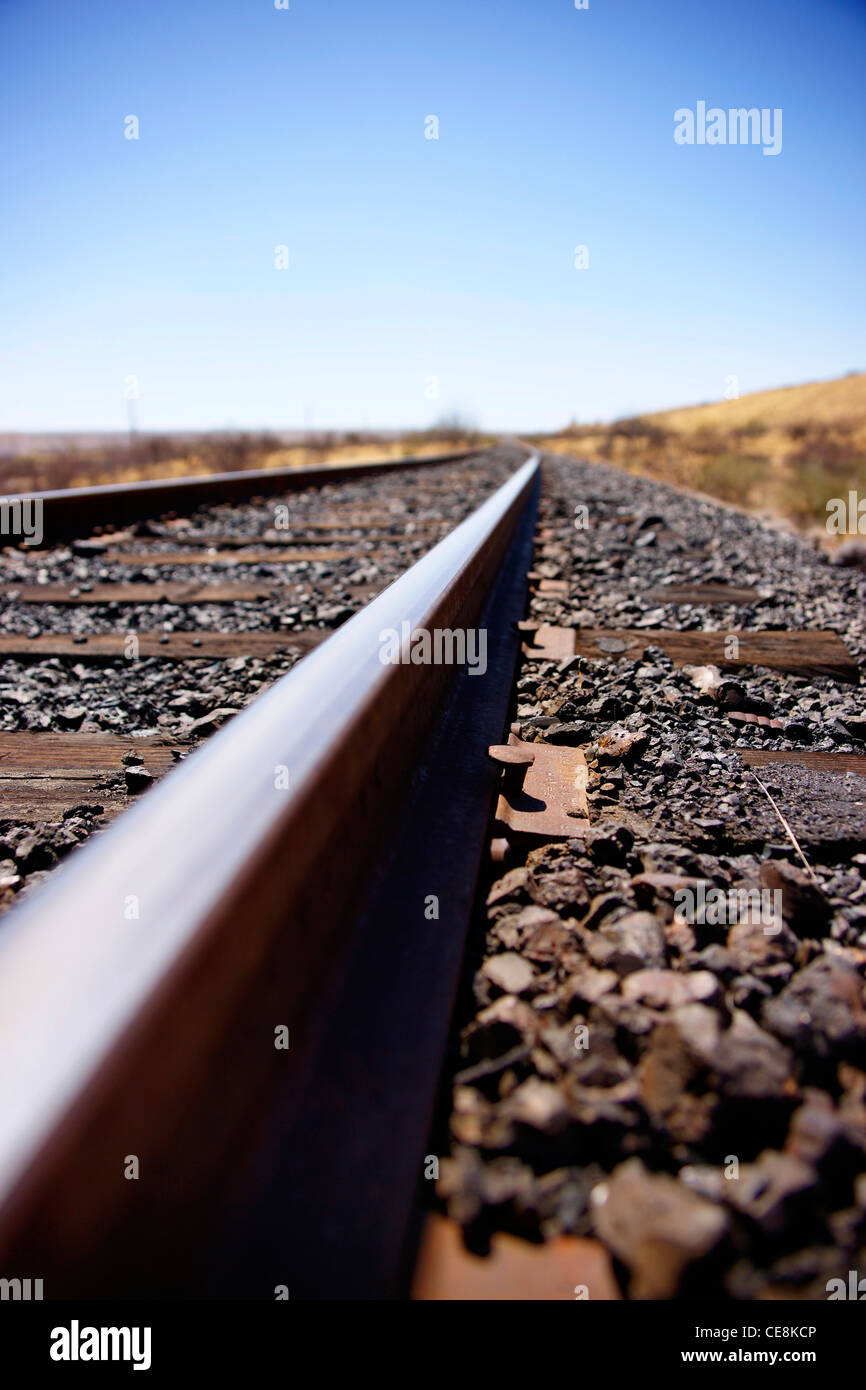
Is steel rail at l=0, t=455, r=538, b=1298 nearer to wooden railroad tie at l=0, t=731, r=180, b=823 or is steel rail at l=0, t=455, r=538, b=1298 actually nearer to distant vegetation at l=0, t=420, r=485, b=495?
wooden railroad tie at l=0, t=731, r=180, b=823

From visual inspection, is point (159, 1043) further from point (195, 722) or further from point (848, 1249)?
point (195, 722)

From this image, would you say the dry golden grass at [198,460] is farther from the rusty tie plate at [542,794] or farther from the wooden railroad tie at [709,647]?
the rusty tie plate at [542,794]

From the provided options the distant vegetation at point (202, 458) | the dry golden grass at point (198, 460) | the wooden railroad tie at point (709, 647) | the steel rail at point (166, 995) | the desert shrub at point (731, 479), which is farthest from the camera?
the distant vegetation at point (202, 458)

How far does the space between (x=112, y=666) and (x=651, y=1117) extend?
245 centimetres

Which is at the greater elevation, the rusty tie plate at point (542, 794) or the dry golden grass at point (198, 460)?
the dry golden grass at point (198, 460)

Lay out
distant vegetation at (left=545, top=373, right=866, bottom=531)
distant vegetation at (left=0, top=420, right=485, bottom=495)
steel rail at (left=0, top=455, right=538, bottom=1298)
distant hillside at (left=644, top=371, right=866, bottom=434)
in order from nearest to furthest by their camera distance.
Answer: steel rail at (left=0, top=455, right=538, bottom=1298), distant vegetation at (left=545, top=373, right=866, bottom=531), distant vegetation at (left=0, top=420, right=485, bottom=495), distant hillside at (left=644, top=371, right=866, bottom=434)

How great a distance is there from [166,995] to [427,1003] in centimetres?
43

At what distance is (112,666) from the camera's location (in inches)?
112

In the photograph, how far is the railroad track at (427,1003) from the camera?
62 centimetres

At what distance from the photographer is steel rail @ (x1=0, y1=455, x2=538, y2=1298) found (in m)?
0.54

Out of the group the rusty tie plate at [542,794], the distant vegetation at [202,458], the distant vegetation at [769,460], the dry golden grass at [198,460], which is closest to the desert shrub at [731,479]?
the distant vegetation at [769,460]

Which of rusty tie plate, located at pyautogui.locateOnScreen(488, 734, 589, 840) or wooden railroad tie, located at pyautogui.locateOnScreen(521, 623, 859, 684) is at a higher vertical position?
wooden railroad tie, located at pyautogui.locateOnScreen(521, 623, 859, 684)

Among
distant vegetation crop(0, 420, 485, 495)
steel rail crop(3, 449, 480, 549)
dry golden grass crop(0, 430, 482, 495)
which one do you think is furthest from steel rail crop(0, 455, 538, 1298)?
distant vegetation crop(0, 420, 485, 495)
